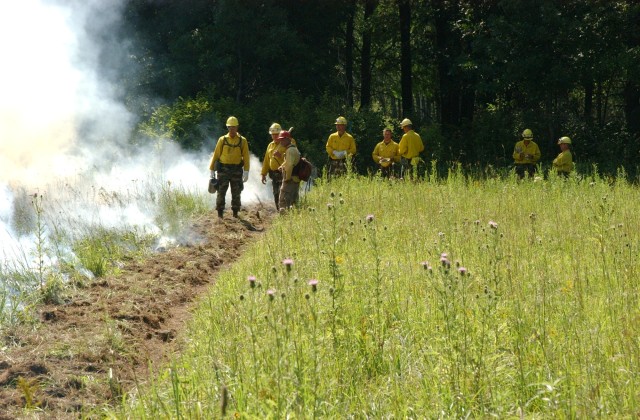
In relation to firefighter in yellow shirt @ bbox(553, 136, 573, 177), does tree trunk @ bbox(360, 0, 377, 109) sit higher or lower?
higher

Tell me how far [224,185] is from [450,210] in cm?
503

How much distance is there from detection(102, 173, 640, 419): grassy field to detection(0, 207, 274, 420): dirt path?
45cm

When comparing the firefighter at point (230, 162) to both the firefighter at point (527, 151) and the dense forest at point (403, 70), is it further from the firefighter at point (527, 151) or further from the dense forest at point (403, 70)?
the dense forest at point (403, 70)

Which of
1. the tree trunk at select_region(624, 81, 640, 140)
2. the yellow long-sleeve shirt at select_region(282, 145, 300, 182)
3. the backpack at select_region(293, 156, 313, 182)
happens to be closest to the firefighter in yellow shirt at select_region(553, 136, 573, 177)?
the backpack at select_region(293, 156, 313, 182)

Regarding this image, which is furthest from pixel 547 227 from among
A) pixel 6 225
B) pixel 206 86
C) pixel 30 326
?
pixel 206 86

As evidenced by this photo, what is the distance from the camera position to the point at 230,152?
15.5 metres

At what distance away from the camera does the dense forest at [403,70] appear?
25234 millimetres

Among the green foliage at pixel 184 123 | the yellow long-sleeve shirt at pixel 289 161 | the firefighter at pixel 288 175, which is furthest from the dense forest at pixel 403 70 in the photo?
the yellow long-sleeve shirt at pixel 289 161

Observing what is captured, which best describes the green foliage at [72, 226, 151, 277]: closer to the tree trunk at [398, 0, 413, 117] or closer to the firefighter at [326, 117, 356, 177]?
the firefighter at [326, 117, 356, 177]

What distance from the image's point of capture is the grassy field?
191 inches

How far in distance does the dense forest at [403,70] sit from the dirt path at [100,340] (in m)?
14.6

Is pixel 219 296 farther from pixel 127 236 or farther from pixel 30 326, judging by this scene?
pixel 127 236

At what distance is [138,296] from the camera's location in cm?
923

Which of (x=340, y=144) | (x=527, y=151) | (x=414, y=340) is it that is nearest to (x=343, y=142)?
(x=340, y=144)
